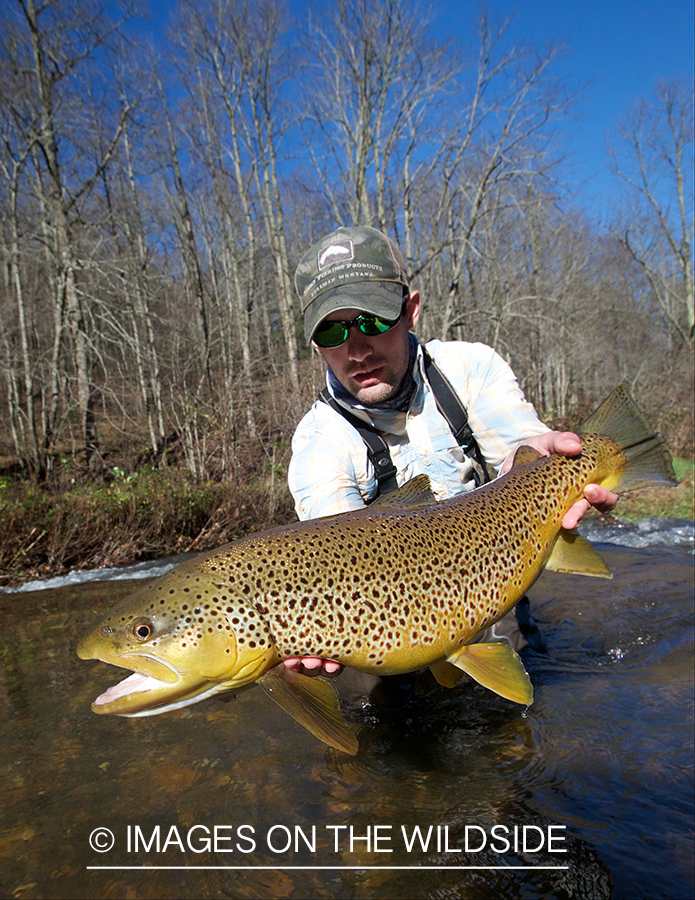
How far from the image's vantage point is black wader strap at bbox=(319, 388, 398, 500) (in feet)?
11.4

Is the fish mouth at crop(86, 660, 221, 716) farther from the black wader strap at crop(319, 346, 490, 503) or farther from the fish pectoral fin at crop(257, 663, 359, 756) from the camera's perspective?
the black wader strap at crop(319, 346, 490, 503)

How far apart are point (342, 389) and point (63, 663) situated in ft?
11.5

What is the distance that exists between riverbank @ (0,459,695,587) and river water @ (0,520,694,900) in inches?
130

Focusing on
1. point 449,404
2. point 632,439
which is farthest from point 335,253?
point 632,439

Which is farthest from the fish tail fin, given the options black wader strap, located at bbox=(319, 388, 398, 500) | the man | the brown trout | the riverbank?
the riverbank

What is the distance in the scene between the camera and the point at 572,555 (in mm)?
2742

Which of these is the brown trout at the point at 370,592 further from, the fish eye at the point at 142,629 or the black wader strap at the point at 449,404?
the black wader strap at the point at 449,404

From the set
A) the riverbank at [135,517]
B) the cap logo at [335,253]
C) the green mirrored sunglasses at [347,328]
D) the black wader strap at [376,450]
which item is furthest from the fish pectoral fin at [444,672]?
the riverbank at [135,517]

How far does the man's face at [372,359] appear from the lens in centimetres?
327

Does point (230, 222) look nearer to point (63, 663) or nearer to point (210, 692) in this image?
point (63, 663)

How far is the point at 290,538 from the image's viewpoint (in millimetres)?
2297

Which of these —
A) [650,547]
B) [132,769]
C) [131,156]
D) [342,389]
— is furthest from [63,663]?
[131,156]

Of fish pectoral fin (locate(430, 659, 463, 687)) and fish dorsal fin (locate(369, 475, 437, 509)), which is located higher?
fish dorsal fin (locate(369, 475, 437, 509))

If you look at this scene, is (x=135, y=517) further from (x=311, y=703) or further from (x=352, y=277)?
(x=311, y=703)
